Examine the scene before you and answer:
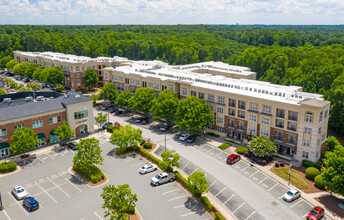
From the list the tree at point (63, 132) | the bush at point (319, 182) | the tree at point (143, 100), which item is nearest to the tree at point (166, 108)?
the tree at point (143, 100)

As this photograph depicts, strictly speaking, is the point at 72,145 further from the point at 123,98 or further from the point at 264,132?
the point at 264,132

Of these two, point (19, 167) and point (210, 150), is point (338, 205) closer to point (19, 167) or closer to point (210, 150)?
point (210, 150)

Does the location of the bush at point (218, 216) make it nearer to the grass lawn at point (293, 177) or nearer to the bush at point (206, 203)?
the bush at point (206, 203)

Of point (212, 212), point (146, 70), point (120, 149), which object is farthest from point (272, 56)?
point (212, 212)

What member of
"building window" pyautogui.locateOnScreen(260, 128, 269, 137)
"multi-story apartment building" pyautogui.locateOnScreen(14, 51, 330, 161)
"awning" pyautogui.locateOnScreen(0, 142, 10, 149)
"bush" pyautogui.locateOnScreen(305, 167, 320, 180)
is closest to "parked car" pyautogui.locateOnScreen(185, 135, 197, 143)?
"multi-story apartment building" pyautogui.locateOnScreen(14, 51, 330, 161)

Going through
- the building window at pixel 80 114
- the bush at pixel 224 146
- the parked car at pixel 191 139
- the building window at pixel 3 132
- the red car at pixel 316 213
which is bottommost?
the red car at pixel 316 213

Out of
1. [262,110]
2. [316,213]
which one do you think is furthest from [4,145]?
[316,213]
